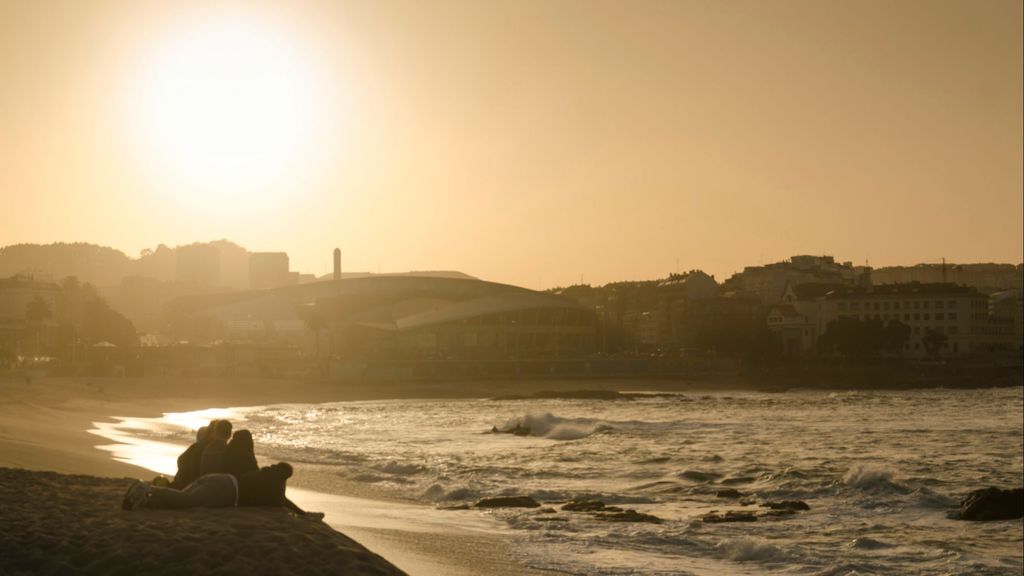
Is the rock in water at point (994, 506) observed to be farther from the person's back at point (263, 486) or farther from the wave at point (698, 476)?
the person's back at point (263, 486)

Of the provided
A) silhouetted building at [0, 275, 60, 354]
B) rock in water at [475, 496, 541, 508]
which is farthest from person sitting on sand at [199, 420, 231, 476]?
silhouetted building at [0, 275, 60, 354]

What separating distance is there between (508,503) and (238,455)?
7762mm

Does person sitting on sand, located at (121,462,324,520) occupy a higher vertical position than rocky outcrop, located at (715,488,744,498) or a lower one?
higher

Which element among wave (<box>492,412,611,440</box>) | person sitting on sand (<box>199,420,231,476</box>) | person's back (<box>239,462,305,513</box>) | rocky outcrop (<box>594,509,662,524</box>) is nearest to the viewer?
person's back (<box>239,462,305,513</box>)

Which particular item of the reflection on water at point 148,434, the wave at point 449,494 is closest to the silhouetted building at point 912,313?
the reflection on water at point 148,434

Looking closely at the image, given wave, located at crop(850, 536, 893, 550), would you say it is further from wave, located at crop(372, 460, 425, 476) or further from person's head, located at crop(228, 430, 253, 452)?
wave, located at crop(372, 460, 425, 476)

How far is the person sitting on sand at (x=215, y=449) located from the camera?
10.2 meters

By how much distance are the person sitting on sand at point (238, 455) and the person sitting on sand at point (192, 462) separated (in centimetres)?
47

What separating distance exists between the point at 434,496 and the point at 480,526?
3634 millimetres

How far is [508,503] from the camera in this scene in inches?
683

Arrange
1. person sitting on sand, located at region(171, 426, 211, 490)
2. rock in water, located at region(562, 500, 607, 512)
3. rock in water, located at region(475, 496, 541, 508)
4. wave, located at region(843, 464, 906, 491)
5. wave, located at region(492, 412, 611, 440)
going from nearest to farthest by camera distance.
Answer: person sitting on sand, located at region(171, 426, 211, 490), rock in water, located at region(562, 500, 607, 512), rock in water, located at region(475, 496, 541, 508), wave, located at region(843, 464, 906, 491), wave, located at region(492, 412, 611, 440)

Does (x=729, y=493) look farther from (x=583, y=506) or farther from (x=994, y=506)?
(x=994, y=506)

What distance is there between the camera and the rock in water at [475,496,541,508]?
1719 centimetres

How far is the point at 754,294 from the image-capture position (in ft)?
518
